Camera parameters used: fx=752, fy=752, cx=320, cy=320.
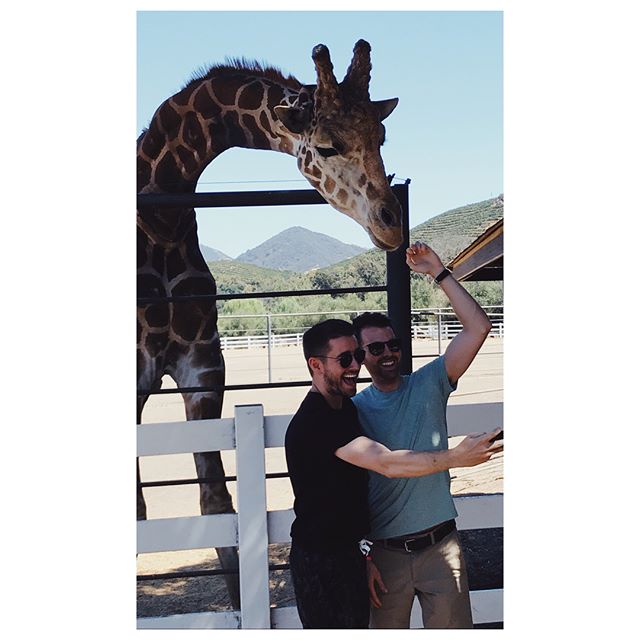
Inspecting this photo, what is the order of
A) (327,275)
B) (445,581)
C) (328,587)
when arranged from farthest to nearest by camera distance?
(327,275) → (445,581) → (328,587)

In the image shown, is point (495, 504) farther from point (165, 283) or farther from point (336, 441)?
point (165, 283)

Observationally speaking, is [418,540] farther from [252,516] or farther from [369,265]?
[369,265]

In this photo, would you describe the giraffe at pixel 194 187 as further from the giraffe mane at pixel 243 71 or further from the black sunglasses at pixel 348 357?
the black sunglasses at pixel 348 357

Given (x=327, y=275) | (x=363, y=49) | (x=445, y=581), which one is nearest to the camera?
(x=445, y=581)

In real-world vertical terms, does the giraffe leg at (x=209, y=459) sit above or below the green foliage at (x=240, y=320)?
below

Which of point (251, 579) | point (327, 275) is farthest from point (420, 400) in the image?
point (327, 275)

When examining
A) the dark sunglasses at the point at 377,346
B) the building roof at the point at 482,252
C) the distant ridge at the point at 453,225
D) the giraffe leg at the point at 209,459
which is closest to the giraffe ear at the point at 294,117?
the building roof at the point at 482,252

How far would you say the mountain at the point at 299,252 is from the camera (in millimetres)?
59969

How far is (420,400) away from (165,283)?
1.87 m

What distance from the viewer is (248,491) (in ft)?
7.98

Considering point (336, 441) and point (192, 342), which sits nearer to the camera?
point (336, 441)

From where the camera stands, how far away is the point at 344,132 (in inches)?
125

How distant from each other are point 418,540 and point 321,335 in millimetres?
602

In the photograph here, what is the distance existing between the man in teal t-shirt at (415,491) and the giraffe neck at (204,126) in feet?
5.73
